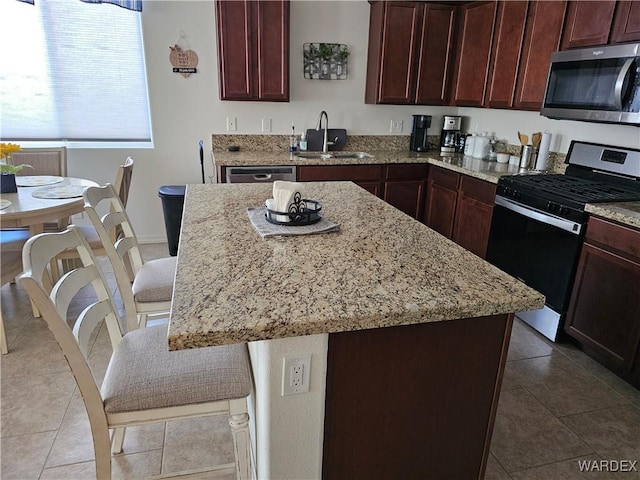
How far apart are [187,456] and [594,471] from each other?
5.50 feet

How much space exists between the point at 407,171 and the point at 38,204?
2869mm

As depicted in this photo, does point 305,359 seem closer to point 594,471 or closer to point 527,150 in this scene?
point 594,471

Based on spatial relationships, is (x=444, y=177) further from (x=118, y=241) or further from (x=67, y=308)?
(x=67, y=308)

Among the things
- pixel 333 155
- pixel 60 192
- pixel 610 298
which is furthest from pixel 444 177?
pixel 60 192

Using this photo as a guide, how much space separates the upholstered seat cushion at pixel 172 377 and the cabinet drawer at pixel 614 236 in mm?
1971

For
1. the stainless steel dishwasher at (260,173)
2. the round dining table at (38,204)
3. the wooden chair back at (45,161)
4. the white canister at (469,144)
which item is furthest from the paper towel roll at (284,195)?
the white canister at (469,144)

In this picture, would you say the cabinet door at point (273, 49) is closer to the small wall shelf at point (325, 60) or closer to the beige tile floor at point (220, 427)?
the small wall shelf at point (325, 60)

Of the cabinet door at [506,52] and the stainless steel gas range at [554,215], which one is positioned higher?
the cabinet door at [506,52]

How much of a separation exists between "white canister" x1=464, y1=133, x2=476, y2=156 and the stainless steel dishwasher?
5.50ft

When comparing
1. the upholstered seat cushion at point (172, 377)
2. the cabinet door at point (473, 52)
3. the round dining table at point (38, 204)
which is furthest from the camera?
the cabinet door at point (473, 52)

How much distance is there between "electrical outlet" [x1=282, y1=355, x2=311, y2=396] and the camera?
3.50 feet

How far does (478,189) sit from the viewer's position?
325 centimetres

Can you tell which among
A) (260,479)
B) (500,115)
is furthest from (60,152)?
(500,115)

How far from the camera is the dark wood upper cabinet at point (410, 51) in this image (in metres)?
Result: 3.73
